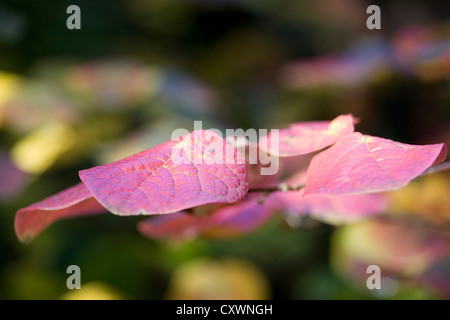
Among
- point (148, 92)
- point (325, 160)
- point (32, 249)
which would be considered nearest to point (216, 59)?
point (148, 92)

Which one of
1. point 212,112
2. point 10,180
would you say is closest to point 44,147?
point 10,180

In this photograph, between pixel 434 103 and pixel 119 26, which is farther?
pixel 119 26

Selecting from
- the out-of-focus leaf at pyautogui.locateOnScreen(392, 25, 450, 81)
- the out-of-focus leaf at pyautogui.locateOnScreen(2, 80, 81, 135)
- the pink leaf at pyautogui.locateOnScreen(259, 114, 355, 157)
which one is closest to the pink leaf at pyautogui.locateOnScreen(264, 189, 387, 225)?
the pink leaf at pyautogui.locateOnScreen(259, 114, 355, 157)

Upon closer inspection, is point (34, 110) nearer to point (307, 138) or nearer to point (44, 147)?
point (44, 147)

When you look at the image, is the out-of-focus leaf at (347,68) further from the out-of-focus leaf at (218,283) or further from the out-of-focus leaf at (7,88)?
the out-of-focus leaf at (7,88)

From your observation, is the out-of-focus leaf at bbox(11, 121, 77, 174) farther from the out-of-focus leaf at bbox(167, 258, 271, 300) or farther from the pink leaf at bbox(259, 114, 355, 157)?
the pink leaf at bbox(259, 114, 355, 157)

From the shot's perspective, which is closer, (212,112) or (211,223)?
(211,223)

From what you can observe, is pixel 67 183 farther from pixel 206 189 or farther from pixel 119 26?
pixel 206 189
